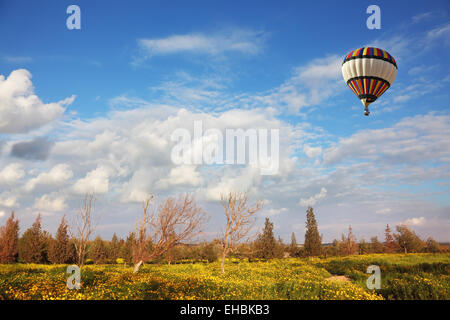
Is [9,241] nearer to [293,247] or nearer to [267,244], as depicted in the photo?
[267,244]

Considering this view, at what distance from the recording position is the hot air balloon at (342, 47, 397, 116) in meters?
18.9

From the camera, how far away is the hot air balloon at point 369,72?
1894 cm

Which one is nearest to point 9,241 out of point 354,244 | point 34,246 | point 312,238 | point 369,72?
point 34,246

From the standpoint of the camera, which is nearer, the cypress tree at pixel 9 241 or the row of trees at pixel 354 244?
the cypress tree at pixel 9 241

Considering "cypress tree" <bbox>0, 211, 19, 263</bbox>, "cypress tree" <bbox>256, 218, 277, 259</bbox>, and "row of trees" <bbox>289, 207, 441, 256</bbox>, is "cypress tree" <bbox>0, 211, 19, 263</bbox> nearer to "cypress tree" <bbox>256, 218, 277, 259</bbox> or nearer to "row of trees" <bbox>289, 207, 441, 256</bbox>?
"cypress tree" <bbox>256, 218, 277, 259</bbox>

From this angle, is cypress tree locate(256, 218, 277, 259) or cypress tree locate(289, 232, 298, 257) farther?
cypress tree locate(289, 232, 298, 257)

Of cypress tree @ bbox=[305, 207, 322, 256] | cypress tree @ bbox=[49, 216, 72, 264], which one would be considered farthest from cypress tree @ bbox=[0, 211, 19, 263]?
cypress tree @ bbox=[305, 207, 322, 256]

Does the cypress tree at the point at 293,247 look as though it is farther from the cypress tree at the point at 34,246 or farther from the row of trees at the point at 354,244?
the cypress tree at the point at 34,246

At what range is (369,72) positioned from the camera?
19016 millimetres

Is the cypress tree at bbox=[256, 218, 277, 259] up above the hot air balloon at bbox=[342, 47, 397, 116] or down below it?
below

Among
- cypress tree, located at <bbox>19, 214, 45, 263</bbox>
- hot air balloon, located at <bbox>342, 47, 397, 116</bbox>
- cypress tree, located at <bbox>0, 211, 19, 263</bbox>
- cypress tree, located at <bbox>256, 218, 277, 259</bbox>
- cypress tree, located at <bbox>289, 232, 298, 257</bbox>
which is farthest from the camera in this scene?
cypress tree, located at <bbox>289, 232, 298, 257</bbox>

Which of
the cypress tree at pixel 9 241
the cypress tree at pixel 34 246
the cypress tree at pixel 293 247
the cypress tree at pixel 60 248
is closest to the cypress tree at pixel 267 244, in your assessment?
the cypress tree at pixel 293 247
